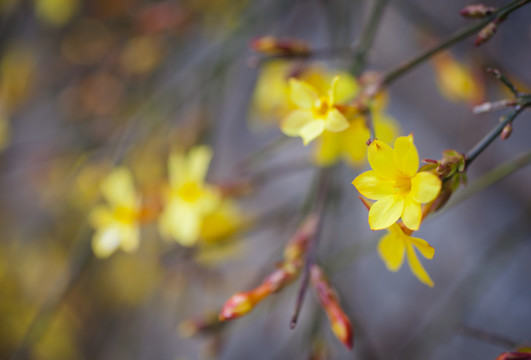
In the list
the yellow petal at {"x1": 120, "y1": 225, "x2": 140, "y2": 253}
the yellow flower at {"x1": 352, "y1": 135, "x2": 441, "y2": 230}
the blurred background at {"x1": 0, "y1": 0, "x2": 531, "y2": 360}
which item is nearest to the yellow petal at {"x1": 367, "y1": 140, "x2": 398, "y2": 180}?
the yellow flower at {"x1": 352, "y1": 135, "x2": 441, "y2": 230}

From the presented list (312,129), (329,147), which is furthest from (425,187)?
(329,147)

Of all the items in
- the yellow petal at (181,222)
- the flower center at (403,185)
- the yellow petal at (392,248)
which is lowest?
the yellow petal at (392,248)

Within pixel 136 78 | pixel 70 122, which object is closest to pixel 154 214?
pixel 136 78

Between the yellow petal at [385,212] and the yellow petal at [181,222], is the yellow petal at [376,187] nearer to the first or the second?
the yellow petal at [385,212]

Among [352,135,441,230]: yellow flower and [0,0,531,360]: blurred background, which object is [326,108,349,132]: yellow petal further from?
[0,0,531,360]: blurred background

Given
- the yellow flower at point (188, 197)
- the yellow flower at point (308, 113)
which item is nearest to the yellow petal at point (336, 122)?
the yellow flower at point (308, 113)

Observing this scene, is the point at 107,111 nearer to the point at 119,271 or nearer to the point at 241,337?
the point at 119,271
